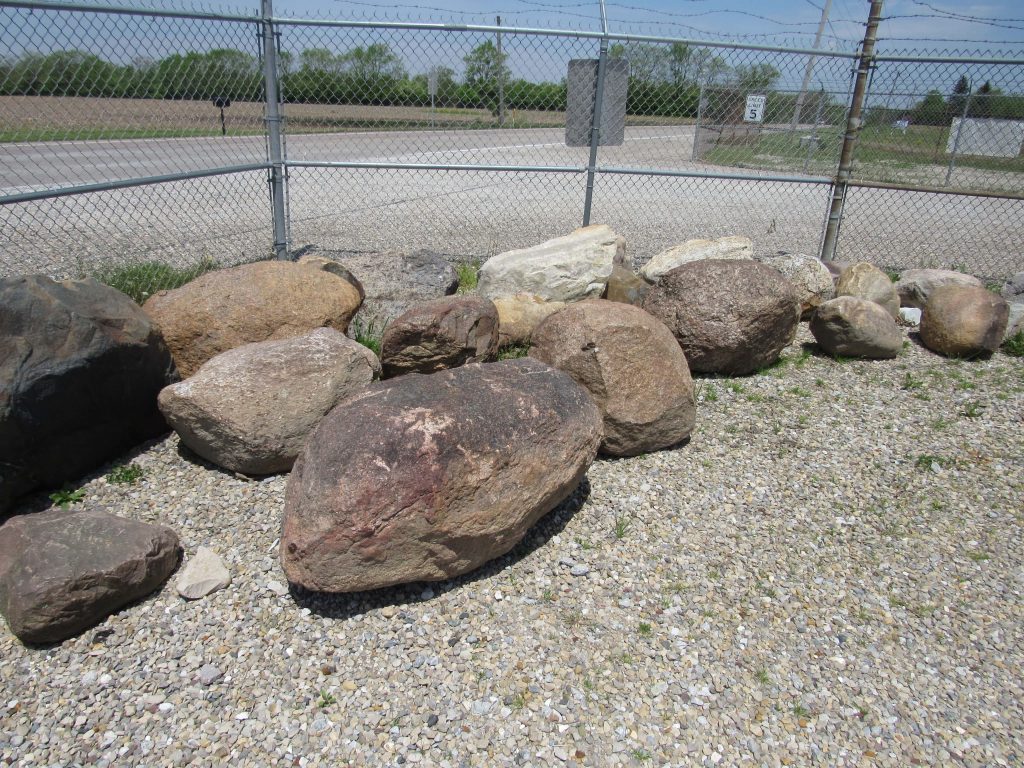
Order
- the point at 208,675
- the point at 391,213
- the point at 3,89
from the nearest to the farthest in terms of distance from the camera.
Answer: the point at 208,675, the point at 3,89, the point at 391,213

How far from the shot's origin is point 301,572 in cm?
268

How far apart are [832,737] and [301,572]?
2.01m

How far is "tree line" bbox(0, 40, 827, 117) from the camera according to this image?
5324mm

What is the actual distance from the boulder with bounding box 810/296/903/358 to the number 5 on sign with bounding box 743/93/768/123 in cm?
381

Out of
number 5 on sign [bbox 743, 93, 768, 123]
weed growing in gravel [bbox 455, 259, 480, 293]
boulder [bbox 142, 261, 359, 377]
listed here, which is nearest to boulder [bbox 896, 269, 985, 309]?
number 5 on sign [bbox 743, 93, 768, 123]

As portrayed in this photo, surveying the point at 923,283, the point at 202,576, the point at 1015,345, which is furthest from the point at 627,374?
the point at 923,283

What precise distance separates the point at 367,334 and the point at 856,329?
3706 millimetres

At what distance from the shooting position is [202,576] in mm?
2945

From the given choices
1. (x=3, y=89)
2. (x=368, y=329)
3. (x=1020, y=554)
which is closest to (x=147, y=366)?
(x=368, y=329)

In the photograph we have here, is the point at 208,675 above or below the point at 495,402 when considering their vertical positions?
below

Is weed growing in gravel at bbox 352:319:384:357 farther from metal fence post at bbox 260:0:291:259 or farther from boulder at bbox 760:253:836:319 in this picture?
boulder at bbox 760:253:836:319

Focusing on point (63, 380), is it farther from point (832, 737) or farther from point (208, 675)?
point (832, 737)

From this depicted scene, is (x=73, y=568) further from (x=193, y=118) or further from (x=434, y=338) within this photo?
(x=193, y=118)

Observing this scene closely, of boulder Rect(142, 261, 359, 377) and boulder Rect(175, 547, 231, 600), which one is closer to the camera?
boulder Rect(175, 547, 231, 600)
